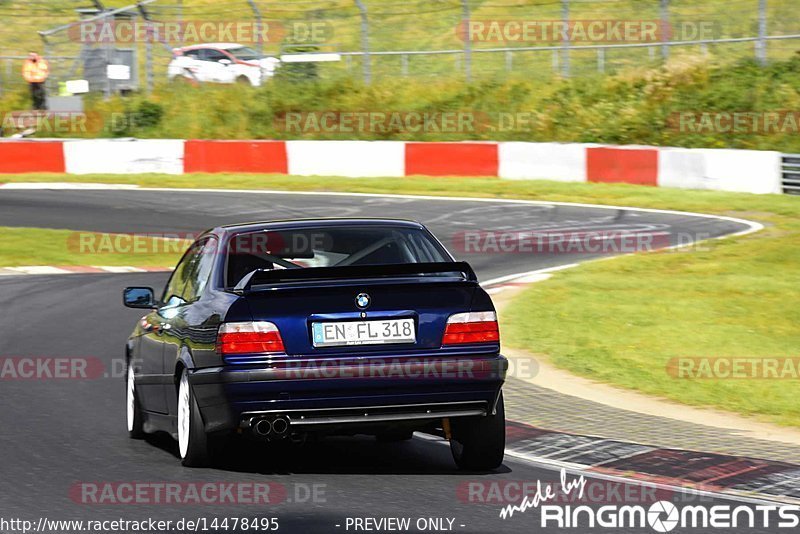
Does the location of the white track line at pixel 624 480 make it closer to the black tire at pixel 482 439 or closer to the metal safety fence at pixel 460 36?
the black tire at pixel 482 439

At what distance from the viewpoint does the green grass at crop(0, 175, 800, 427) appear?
998cm

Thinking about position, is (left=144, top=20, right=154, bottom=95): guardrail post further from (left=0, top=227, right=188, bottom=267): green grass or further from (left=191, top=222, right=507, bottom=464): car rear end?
(left=191, top=222, right=507, bottom=464): car rear end

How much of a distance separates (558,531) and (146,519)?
1831 millimetres

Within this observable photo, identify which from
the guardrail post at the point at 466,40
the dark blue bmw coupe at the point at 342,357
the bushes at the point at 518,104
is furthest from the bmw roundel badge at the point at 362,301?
the guardrail post at the point at 466,40

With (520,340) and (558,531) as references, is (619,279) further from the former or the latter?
(558,531)

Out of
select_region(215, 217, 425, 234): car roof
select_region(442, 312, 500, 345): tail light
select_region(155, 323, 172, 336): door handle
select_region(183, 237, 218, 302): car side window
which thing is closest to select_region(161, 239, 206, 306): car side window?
select_region(183, 237, 218, 302): car side window

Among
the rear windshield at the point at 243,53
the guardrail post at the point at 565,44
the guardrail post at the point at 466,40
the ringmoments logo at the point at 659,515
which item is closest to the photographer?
the ringmoments logo at the point at 659,515

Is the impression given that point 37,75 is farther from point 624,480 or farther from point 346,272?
point 624,480

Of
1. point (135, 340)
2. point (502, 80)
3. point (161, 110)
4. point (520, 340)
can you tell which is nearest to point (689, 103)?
point (502, 80)

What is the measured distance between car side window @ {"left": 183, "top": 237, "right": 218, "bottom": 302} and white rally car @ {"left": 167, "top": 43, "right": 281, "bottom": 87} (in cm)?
2957

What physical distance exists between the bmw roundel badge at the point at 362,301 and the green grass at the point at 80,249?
11696mm

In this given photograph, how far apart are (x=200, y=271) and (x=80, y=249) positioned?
12.1m

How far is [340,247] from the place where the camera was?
7539mm

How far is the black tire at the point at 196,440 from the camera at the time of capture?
6.80 m
